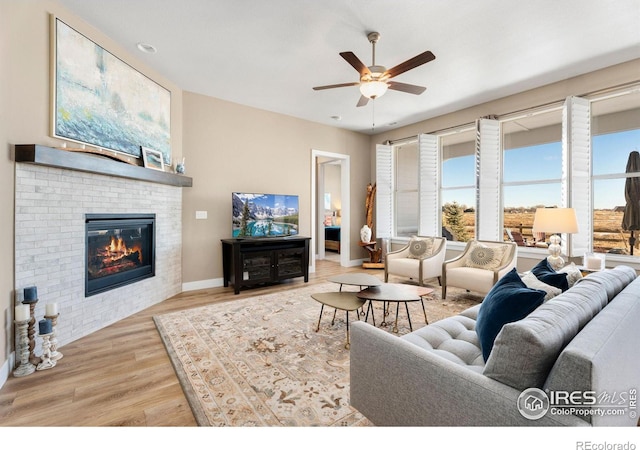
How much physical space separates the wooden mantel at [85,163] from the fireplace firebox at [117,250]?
17.6 inches

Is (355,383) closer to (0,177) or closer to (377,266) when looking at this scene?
(0,177)

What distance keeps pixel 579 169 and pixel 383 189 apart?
3.26 metres

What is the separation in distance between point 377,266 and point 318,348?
3.84 metres

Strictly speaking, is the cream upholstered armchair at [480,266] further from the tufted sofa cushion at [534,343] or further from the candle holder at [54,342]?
the candle holder at [54,342]

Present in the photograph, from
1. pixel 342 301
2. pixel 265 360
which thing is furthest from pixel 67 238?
pixel 342 301

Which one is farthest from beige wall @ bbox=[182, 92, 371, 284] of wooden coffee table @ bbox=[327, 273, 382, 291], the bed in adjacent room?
the bed in adjacent room

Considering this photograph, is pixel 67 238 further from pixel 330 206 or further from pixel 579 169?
pixel 330 206

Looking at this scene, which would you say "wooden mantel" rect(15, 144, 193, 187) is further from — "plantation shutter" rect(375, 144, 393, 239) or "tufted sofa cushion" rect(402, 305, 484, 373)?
"plantation shutter" rect(375, 144, 393, 239)

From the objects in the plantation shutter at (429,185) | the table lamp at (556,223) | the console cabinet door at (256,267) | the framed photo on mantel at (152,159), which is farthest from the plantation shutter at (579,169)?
the framed photo on mantel at (152,159)

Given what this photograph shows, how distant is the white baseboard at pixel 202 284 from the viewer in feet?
14.3

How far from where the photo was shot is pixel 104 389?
1953 millimetres

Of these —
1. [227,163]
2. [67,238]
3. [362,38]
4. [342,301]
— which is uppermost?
[362,38]

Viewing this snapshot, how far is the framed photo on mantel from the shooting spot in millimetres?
3529
